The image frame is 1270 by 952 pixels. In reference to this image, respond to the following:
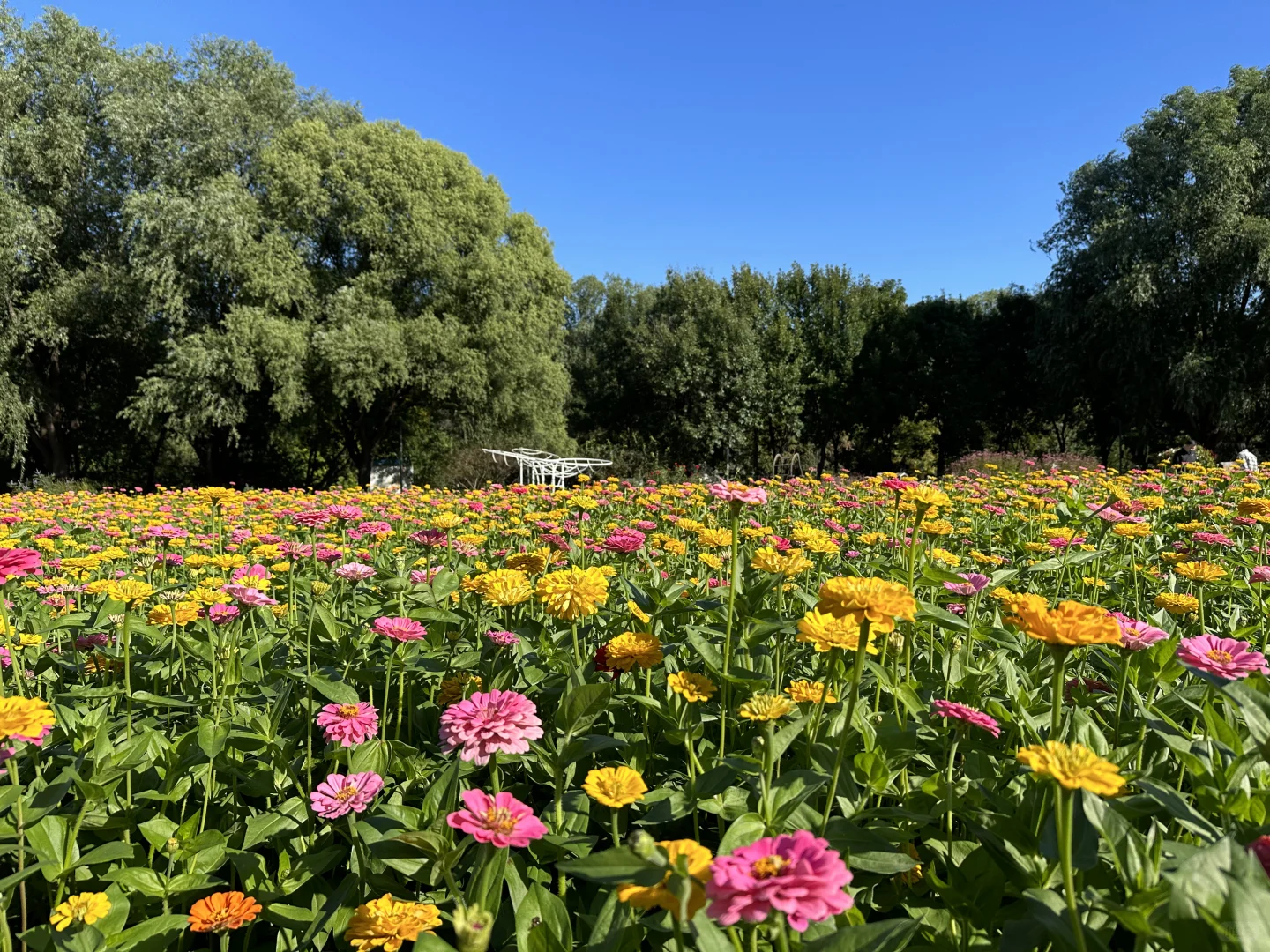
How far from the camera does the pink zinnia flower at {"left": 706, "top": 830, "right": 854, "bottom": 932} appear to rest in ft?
2.02

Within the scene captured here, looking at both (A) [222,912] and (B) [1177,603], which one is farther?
(B) [1177,603]

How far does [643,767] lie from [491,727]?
19.9 inches

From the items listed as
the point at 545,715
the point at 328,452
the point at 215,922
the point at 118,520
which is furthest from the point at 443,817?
the point at 328,452

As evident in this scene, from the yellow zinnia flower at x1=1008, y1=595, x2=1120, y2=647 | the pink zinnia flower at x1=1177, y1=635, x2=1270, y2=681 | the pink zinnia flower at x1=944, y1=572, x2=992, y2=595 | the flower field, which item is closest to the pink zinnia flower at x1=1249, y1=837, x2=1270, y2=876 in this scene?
the flower field

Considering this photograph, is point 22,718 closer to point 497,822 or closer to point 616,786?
point 497,822

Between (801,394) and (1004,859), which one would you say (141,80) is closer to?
(801,394)

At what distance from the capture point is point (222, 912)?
1.12 meters

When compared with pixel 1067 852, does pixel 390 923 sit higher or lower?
lower

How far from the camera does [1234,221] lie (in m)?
15.8

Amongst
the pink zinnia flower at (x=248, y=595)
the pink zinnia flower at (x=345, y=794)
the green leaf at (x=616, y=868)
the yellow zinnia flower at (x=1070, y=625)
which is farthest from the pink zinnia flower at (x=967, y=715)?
the pink zinnia flower at (x=248, y=595)

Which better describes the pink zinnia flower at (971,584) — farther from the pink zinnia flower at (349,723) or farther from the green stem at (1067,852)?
the pink zinnia flower at (349,723)

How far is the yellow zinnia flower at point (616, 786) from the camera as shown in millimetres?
981

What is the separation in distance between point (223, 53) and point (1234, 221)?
2393 centimetres

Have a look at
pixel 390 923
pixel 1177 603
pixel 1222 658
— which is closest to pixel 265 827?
pixel 390 923
